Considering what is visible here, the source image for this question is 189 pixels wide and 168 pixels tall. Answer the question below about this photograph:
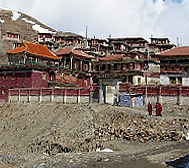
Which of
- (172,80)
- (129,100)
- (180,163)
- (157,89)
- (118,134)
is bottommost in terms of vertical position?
(180,163)

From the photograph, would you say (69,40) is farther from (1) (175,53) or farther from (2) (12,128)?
(2) (12,128)

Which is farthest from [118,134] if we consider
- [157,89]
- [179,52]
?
[179,52]

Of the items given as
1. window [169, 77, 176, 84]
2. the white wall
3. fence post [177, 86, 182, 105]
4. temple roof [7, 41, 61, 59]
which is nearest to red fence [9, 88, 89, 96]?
temple roof [7, 41, 61, 59]

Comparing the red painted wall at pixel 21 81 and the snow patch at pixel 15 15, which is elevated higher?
the snow patch at pixel 15 15

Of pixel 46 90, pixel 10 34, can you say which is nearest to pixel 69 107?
pixel 46 90

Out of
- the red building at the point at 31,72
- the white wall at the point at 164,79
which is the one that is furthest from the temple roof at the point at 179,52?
the red building at the point at 31,72

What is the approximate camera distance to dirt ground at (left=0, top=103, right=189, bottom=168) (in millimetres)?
15945

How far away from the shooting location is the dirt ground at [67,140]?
15.9 meters

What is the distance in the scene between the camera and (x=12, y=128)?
2870cm

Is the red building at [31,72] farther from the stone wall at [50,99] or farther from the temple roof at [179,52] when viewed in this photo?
the temple roof at [179,52]

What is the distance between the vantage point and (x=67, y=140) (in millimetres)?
20203

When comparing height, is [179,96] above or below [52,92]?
below

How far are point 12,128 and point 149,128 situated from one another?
17.0 metres

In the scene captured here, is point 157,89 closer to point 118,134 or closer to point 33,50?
point 118,134
